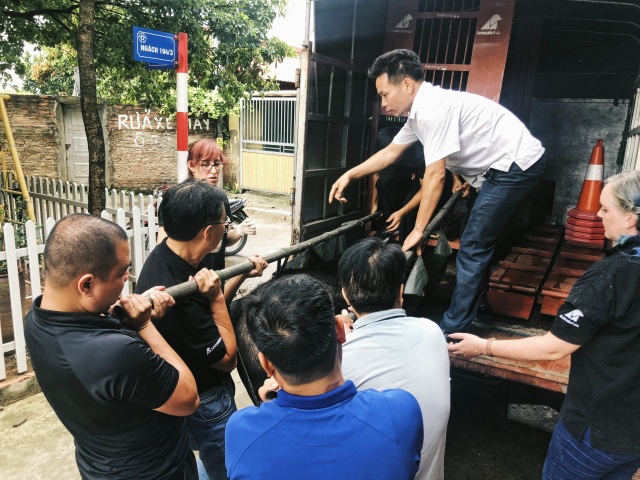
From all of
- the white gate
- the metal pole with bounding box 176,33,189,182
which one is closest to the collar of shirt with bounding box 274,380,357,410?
the metal pole with bounding box 176,33,189,182

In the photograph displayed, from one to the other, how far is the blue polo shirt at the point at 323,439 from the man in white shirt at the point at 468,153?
175cm

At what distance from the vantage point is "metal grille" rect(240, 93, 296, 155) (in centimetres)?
1228

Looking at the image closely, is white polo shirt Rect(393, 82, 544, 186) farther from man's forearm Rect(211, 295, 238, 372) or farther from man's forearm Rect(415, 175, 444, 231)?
man's forearm Rect(211, 295, 238, 372)

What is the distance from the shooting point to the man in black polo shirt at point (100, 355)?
4.21 ft

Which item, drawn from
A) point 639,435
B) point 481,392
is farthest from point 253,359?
point 481,392

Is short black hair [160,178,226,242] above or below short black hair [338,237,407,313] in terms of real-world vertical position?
above

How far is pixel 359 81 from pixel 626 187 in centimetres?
342

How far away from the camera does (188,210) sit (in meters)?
1.76

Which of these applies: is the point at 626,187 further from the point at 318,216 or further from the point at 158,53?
the point at 158,53

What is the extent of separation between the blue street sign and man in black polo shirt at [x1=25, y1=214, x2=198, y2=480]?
3299 millimetres

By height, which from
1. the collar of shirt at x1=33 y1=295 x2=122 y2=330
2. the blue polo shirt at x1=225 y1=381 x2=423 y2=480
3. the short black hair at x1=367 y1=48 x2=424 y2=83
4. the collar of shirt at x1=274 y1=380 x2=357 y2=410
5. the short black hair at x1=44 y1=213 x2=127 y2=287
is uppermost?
the short black hair at x1=367 y1=48 x2=424 y2=83

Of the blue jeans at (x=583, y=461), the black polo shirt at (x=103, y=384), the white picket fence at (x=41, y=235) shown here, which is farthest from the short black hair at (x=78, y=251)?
the blue jeans at (x=583, y=461)

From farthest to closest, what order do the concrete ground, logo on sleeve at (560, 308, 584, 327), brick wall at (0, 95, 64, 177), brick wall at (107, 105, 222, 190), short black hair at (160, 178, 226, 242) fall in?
brick wall at (107, 105, 222, 190)
brick wall at (0, 95, 64, 177)
the concrete ground
short black hair at (160, 178, 226, 242)
logo on sleeve at (560, 308, 584, 327)

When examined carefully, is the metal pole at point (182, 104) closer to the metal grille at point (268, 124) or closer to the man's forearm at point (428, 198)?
the man's forearm at point (428, 198)
